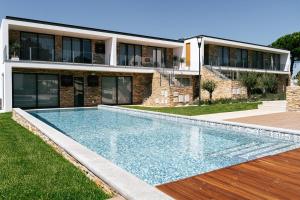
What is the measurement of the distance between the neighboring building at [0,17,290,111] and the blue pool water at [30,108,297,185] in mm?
8614

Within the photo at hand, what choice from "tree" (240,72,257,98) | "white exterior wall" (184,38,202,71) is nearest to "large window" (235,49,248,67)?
"tree" (240,72,257,98)

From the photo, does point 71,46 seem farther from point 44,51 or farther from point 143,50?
point 143,50

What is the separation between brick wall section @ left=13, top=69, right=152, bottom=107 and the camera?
21891 millimetres

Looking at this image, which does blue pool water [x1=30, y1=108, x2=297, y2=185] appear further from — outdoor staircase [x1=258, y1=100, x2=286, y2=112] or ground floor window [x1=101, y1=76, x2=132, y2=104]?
ground floor window [x1=101, y1=76, x2=132, y2=104]

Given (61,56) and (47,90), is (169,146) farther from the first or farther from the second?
(61,56)

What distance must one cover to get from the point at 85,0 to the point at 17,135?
15.1 meters

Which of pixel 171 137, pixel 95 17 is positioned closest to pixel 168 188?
pixel 171 137

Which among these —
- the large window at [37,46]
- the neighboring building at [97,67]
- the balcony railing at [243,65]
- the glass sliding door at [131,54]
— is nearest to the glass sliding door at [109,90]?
the neighboring building at [97,67]

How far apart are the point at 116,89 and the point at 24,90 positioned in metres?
7.32

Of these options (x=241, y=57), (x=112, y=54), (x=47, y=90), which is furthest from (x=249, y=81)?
(x=47, y=90)

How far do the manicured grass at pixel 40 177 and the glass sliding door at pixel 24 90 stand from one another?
13.9m

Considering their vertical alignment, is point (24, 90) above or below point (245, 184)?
above

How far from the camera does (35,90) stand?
20.9 metres

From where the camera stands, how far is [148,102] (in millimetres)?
24906
